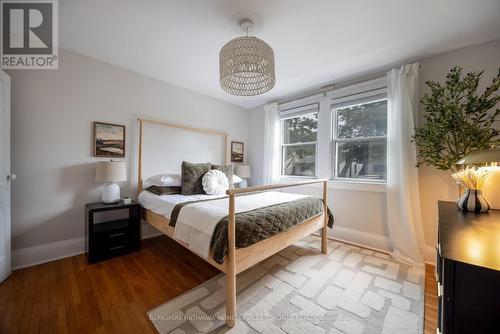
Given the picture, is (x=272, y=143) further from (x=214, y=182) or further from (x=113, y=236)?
(x=113, y=236)

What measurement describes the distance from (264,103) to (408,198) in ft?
9.24

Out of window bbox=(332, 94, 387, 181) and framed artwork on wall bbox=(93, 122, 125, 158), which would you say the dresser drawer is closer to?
framed artwork on wall bbox=(93, 122, 125, 158)

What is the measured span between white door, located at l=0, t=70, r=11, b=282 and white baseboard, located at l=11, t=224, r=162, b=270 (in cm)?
15

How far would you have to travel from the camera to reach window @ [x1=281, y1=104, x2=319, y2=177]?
3.27 metres

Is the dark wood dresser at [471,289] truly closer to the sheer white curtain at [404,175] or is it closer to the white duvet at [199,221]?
the white duvet at [199,221]

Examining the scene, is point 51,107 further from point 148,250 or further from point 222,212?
point 222,212

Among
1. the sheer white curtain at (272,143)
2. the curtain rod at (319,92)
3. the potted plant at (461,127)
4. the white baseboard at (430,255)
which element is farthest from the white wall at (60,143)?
the white baseboard at (430,255)

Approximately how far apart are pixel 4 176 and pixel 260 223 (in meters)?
2.32

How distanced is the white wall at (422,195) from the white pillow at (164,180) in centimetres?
219

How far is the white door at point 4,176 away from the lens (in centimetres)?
169

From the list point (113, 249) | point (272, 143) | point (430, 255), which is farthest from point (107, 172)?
point (430, 255)

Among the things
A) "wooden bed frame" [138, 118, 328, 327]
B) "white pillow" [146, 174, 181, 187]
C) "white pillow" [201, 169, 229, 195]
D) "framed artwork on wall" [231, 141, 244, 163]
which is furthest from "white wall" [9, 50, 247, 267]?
"framed artwork on wall" [231, 141, 244, 163]

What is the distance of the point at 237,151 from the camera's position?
4.02 metres

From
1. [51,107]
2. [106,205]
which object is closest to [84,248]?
[106,205]
